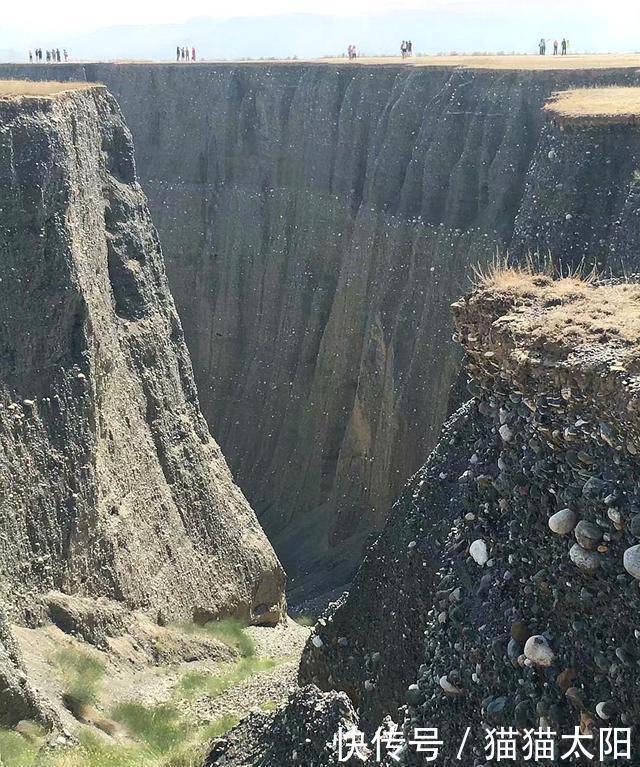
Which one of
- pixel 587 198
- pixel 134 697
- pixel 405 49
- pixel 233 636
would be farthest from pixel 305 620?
pixel 405 49

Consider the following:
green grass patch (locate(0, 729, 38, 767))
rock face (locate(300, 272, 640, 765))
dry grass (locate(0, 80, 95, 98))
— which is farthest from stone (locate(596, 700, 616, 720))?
dry grass (locate(0, 80, 95, 98))

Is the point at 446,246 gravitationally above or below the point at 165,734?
above

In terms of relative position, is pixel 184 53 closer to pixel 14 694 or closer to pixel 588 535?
pixel 14 694

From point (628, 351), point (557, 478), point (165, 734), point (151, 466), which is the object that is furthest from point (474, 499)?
point (151, 466)

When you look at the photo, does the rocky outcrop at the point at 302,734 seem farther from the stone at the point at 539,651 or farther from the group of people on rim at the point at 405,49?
the group of people on rim at the point at 405,49

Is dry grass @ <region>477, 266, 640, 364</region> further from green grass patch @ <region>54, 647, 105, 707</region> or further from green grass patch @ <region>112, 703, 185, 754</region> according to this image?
green grass patch @ <region>54, 647, 105, 707</region>

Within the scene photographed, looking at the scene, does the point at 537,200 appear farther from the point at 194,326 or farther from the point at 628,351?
the point at 194,326

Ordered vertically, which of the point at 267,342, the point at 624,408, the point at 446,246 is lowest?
the point at 267,342
